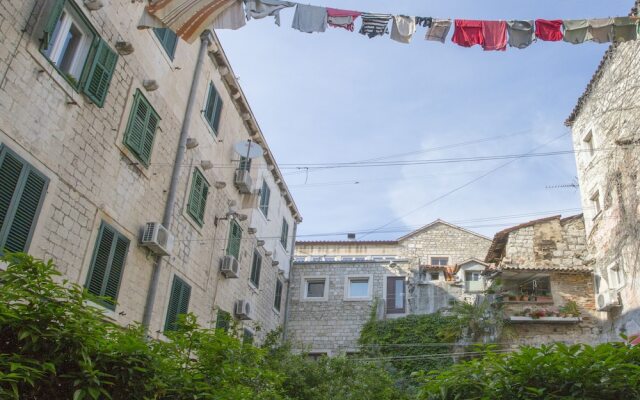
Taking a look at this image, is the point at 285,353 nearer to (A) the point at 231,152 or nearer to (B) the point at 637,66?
(A) the point at 231,152

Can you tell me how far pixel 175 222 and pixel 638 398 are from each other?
34.9 feet

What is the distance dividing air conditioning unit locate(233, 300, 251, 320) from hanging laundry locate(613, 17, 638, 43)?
1226 centimetres

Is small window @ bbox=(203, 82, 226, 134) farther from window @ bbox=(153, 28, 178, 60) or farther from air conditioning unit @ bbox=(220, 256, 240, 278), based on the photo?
air conditioning unit @ bbox=(220, 256, 240, 278)

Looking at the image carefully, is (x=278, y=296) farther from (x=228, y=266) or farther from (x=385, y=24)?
(x=385, y=24)

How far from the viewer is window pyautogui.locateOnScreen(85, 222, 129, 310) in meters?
10.4

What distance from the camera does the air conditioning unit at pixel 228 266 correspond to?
16.1 metres

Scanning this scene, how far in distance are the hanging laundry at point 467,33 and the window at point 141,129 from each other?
654cm

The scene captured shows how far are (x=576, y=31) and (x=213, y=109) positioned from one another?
370 inches

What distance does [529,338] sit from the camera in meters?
19.9

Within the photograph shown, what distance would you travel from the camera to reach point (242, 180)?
17531mm

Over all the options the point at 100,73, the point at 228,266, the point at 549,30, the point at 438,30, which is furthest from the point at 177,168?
the point at 549,30

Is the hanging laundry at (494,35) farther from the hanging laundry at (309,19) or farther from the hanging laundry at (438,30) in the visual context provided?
the hanging laundry at (309,19)

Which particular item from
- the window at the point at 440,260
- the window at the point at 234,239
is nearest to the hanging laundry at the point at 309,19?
the window at the point at 234,239

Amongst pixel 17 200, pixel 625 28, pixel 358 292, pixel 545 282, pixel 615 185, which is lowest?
pixel 17 200
